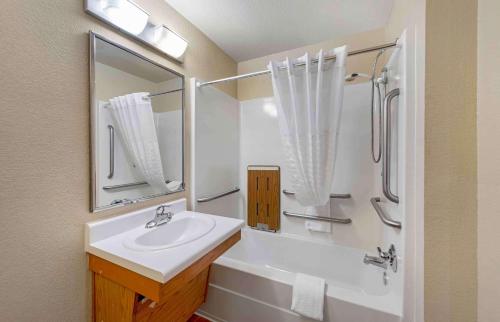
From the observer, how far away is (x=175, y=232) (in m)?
1.23

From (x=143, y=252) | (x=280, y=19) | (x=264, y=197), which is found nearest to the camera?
(x=143, y=252)

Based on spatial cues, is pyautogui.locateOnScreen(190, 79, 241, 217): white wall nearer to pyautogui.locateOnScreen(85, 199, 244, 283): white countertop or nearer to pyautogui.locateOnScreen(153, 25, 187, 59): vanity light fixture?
pyautogui.locateOnScreen(153, 25, 187, 59): vanity light fixture

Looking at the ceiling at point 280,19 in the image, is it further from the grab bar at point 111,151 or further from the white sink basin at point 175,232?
the white sink basin at point 175,232

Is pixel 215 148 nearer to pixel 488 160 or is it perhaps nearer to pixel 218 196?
pixel 218 196

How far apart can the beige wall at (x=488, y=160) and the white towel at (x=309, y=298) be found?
0.62 meters

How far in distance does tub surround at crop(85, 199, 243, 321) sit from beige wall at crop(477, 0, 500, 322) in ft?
3.56

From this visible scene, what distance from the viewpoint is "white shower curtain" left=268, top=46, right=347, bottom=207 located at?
48.4 inches

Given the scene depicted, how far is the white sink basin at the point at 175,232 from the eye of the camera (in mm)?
988

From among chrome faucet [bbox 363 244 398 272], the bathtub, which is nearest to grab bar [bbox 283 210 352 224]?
the bathtub

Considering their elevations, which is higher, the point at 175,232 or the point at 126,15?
the point at 126,15

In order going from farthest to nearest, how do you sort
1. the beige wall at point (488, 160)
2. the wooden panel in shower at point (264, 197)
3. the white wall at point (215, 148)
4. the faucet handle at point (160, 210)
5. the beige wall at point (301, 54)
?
the wooden panel in shower at point (264, 197), the beige wall at point (301, 54), the white wall at point (215, 148), the faucet handle at point (160, 210), the beige wall at point (488, 160)

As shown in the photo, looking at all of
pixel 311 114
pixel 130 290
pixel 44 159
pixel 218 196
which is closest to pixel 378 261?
pixel 311 114

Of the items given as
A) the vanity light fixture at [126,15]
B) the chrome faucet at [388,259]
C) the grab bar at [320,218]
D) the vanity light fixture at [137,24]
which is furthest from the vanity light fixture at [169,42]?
the chrome faucet at [388,259]

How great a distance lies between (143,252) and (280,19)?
5.96 feet
